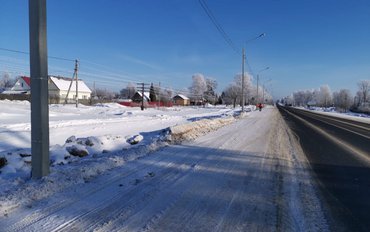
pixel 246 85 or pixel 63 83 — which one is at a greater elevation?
pixel 246 85

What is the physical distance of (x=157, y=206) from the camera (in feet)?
15.9

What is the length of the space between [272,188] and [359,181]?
2.29 m

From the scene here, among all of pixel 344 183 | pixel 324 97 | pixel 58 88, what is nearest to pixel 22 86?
pixel 58 88

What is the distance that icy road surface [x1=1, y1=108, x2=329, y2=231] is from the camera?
4168 millimetres

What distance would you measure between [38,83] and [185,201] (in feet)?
11.4

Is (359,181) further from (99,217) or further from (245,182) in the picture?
(99,217)

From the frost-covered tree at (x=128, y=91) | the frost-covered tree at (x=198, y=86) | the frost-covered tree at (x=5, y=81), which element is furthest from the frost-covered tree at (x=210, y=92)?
the frost-covered tree at (x=5, y=81)

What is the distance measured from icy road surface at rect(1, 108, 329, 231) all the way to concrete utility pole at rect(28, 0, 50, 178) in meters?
0.98

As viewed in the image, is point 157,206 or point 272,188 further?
point 272,188

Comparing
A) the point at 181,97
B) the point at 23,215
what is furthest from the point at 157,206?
the point at 181,97

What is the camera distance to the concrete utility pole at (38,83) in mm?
5750

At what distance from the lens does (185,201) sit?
16.8ft

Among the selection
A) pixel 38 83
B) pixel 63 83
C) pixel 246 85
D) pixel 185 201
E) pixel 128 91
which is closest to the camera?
pixel 185 201

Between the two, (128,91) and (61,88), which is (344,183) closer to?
(61,88)
